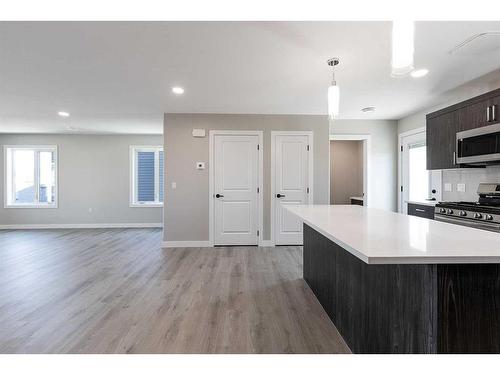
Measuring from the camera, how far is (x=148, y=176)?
7.14m

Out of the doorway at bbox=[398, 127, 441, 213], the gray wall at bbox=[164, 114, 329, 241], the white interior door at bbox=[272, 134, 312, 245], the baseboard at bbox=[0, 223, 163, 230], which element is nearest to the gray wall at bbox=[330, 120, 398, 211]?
the doorway at bbox=[398, 127, 441, 213]

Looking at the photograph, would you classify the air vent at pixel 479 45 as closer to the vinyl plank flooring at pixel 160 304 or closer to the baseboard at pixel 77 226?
the vinyl plank flooring at pixel 160 304

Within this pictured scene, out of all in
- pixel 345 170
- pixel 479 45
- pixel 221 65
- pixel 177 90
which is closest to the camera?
pixel 479 45

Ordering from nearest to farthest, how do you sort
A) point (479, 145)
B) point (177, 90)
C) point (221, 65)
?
point (221, 65)
point (479, 145)
point (177, 90)

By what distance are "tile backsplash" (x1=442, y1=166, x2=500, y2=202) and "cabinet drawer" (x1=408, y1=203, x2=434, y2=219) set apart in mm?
601

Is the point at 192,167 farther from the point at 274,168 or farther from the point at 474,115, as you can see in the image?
the point at 474,115

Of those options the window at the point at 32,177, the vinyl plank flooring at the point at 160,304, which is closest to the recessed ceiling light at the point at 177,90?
the vinyl plank flooring at the point at 160,304

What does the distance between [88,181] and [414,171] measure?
7422 mm

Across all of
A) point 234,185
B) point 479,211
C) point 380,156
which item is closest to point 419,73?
point 479,211

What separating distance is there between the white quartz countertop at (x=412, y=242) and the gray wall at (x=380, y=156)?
12.7ft

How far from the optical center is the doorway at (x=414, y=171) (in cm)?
468

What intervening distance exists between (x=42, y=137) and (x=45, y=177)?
1.01 meters
